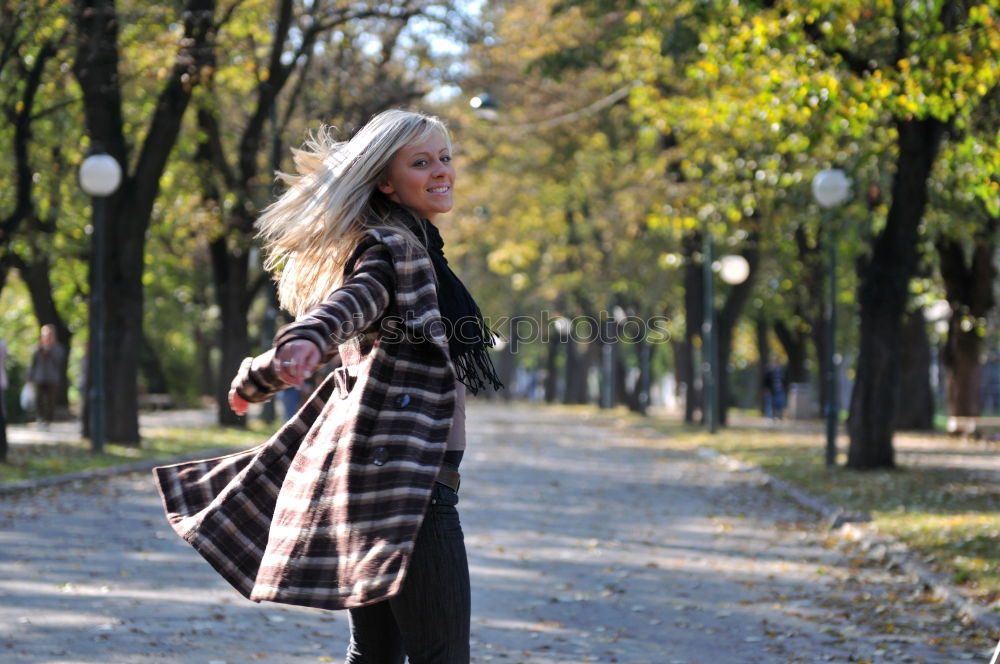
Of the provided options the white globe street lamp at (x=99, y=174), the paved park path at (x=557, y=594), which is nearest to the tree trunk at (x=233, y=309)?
the white globe street lamp at (x=99, y=174)

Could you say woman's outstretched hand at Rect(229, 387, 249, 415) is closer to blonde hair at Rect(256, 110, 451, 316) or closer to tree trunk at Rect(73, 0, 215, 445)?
blonde hair at Rect(256, 110, 451, 316)

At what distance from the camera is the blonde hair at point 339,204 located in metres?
3.43

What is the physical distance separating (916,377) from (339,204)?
2643cm

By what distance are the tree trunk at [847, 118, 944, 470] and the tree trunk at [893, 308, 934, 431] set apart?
34.7 feet

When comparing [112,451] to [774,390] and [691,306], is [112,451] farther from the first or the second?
[774,390]

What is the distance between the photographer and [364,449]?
10.6 feet

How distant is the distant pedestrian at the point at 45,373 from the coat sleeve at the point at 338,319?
918 inches

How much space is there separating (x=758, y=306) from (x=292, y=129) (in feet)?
59.6

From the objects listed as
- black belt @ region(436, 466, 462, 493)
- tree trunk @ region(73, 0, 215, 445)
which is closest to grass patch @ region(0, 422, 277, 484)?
tree trunk @ region(73, 0, 215, 445)

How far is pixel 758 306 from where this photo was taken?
132 feet

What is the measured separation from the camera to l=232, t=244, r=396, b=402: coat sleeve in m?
3.02

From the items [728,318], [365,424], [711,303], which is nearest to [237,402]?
[365,424]

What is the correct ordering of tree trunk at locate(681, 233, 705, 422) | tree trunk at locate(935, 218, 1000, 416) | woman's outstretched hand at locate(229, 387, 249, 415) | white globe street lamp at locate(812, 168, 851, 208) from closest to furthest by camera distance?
woman's outstretched hand at locate(229, 387, 249, 415)
white globe street lamp at locate(812, 168, 851, 208)
tree trunk at locate(935, 218, 1000, 416)
tree trunk at locate(681, 233, 705, 422)

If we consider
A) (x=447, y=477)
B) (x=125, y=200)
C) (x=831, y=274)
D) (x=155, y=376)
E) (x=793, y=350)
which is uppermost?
(x=125, y=200)
